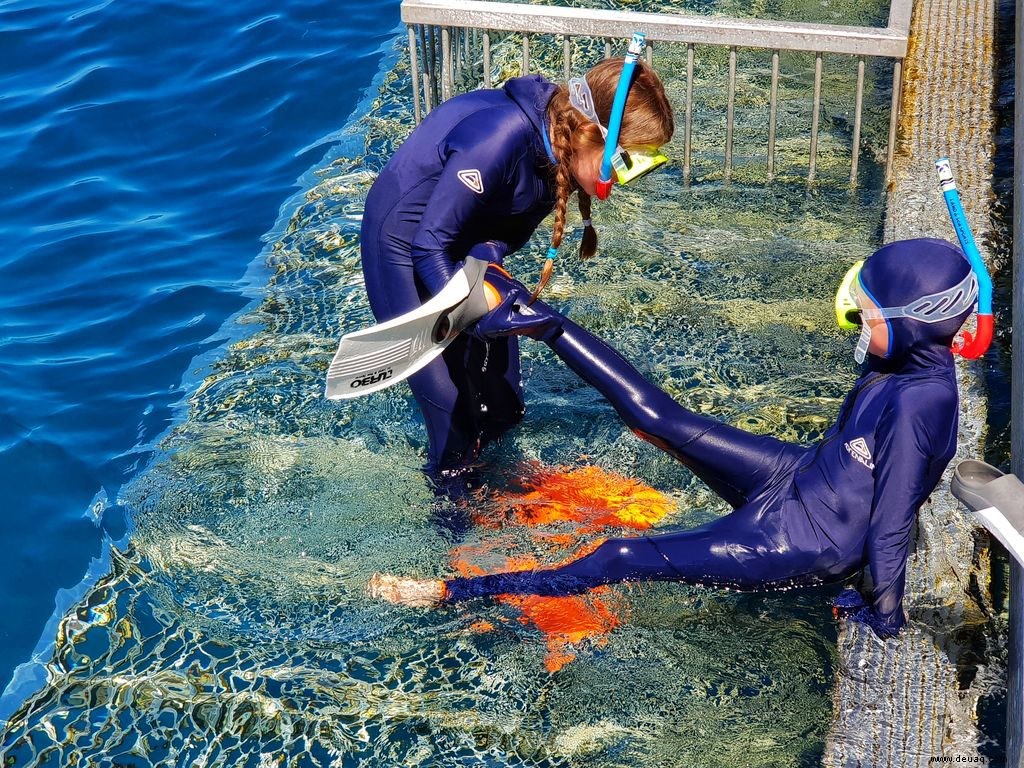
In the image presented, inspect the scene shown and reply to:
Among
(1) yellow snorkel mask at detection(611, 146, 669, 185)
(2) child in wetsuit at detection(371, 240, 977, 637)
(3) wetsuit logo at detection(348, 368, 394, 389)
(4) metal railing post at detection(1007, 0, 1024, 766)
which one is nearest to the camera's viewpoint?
(4) metal railing post at detection(1007, 0, 1024, 766)

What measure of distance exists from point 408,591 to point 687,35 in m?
3.33

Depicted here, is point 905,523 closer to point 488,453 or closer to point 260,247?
point 488,453

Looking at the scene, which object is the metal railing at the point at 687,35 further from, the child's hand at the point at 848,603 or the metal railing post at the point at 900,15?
the child's hand at the point at 848,603

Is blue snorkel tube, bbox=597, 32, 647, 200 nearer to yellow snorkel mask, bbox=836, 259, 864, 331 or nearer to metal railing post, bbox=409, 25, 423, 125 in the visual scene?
yellow snorkel mask, bbox=836, 259, 864, 331

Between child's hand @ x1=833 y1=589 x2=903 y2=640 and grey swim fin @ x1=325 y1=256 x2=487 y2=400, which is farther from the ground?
grey swim fin @ x1=325 y1=256 x2=487 y2=400

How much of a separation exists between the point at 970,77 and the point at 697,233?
1.80m

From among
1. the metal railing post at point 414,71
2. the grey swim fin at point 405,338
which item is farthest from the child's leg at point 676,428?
the metal railing post at point 414,71

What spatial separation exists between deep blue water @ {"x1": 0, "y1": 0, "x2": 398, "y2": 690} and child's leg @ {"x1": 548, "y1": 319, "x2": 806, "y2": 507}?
1987 mm

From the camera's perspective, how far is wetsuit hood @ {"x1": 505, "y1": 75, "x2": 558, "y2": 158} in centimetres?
337

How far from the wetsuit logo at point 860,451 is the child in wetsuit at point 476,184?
3.43 ft

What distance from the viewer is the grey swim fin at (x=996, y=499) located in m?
2.75

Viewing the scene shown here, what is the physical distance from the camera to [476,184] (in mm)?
3309

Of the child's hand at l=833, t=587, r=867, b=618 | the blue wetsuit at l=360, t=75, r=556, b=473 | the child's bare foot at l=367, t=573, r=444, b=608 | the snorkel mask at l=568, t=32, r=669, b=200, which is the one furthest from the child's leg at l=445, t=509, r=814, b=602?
the snorkel mask at l=568, t=32, r=669, b=200

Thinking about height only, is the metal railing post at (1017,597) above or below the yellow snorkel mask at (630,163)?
below
